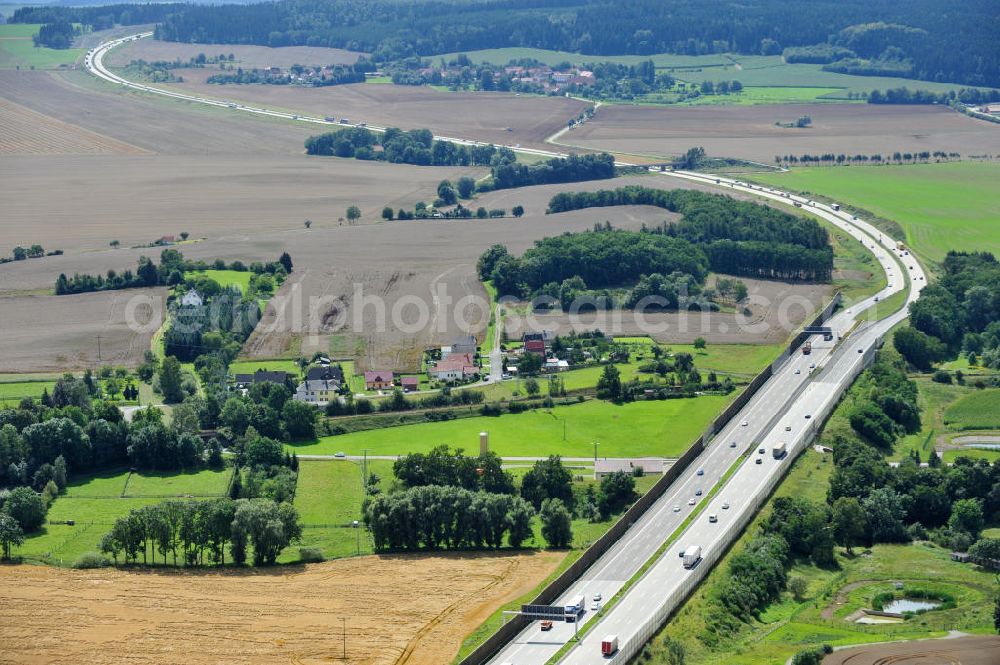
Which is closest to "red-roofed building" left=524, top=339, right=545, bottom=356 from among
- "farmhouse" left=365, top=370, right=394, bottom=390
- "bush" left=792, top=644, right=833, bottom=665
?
"farmhouse" left=365, top=370, right=394, bottom=390

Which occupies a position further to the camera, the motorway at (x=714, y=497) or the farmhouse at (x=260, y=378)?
the farmhouse at (x=260, y=378)

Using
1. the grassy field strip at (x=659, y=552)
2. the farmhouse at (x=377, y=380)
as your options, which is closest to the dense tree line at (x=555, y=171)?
the farmhouse at (x=377, y=380)

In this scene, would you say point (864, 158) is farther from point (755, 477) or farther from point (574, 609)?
point (574, 609)

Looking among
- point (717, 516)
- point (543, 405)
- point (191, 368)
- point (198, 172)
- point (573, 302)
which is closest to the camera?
point (717, 516)

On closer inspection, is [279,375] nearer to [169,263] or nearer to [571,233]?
[169,263]

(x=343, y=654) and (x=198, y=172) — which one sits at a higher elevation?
(x=198, y=172)

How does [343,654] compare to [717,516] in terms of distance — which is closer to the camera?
[343,654]

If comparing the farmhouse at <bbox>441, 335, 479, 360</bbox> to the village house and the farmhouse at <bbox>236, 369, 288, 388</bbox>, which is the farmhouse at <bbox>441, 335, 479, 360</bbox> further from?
the village house

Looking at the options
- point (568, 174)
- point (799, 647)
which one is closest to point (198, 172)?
point (568, 174)

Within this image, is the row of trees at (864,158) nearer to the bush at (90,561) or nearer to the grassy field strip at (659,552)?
the grassy field strip at (659,552)
